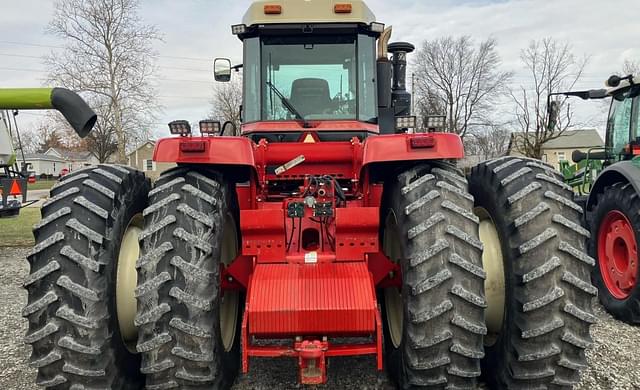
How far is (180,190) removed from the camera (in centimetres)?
318

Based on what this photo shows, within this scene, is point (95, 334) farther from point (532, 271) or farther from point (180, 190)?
point (532, 271)

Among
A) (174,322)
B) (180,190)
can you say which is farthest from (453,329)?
(180,190)

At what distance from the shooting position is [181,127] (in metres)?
3.64

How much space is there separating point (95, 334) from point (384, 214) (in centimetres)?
214

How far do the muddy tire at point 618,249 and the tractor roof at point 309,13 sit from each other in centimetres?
360

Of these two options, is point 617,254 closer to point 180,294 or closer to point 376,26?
point 376,26

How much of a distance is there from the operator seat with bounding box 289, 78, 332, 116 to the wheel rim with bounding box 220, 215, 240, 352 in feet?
3.84

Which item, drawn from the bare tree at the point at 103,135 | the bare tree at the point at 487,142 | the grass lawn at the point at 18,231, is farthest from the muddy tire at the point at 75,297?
the bare tree at the point at 487,142

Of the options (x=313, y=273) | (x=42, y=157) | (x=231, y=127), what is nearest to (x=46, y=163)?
(x=42, y=157)

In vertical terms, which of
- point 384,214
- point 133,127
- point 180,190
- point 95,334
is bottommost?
point 95,334

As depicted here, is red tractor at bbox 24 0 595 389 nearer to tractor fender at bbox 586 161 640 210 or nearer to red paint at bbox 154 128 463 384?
red paint at bbox 154 128 463 384

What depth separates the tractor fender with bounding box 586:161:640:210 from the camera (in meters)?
5.41

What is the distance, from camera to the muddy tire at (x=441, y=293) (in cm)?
281

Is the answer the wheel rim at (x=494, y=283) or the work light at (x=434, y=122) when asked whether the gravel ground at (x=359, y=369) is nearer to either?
the wheel rim at (x=494, y=283)
